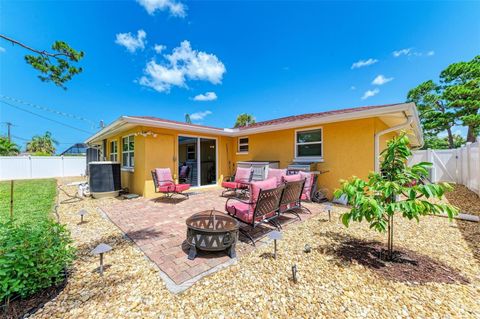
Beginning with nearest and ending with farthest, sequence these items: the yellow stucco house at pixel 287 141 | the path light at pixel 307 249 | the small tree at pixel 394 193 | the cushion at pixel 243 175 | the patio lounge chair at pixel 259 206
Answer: the small tree at pixel 394 193, the path light at pixel 307 249, the patio lounge chair at pixel 259 206, the yellow stucco house at pixel 287 141, the cushion at pixel 243 175

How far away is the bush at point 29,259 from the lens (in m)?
1.75

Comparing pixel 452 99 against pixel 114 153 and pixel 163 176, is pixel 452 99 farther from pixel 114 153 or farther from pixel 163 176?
pixel 114 153

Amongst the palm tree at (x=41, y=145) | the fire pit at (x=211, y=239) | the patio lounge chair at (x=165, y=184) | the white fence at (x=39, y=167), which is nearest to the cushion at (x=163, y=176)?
the patio lounge chair at (x=165, y=184)

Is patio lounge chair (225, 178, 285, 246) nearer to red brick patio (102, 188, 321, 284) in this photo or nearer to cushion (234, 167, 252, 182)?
red brick patio (102, 188, 321, 284)

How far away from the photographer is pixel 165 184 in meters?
6.77

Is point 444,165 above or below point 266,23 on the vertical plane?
below

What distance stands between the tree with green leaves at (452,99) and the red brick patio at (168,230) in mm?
18851

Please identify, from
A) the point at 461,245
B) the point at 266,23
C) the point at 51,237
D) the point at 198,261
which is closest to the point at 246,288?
the point at 198,261

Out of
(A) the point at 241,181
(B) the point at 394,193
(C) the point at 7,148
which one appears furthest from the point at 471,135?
(C) the point at 7,148

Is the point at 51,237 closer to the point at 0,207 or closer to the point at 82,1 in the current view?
the point at 0,207

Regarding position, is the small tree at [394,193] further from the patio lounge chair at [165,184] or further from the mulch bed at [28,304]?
the patio lounge chair at [165,184]

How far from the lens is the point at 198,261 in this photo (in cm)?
272

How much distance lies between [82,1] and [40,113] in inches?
806

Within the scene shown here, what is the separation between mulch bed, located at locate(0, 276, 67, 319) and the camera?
5.77ft
